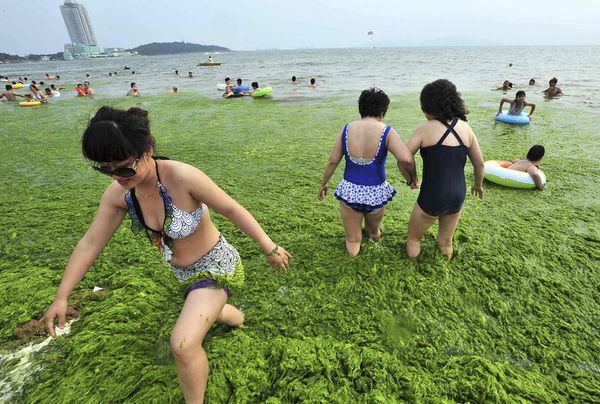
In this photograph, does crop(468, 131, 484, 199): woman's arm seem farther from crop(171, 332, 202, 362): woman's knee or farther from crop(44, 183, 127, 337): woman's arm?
crop(44, 183, 127, 337): woman's arm

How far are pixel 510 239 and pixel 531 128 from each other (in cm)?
688

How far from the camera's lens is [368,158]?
3.08 metres

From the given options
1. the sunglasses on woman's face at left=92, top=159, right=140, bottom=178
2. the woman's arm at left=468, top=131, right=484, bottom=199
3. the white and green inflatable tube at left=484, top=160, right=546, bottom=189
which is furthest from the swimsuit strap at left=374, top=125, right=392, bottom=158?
the white and green inflatable tube at left=484, top=160, right=546, bottom=189

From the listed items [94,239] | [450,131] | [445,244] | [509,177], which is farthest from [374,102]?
[509,177]

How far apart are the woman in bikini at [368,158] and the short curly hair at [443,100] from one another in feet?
1.20

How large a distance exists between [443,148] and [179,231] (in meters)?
2.33

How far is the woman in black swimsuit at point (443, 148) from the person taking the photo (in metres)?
2.79

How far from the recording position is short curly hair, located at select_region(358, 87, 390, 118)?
2996 millimetres

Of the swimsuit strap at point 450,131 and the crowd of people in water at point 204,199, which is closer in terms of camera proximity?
the crowd of people in water at point 204,199

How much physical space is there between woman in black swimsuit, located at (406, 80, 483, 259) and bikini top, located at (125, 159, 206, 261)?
2099mm

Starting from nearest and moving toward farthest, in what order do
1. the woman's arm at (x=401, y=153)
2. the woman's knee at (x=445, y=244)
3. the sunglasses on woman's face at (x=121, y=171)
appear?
the sunglasses on woman's face at (x=121, y=171)
the woman's arm at (x=401, y=153)
the woman's knee at (x=445, y=244)

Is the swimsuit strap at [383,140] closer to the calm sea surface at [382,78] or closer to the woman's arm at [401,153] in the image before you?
the woman's arm at [401,153]

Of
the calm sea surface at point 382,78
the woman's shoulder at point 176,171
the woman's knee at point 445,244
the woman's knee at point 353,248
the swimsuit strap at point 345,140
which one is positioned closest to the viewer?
the woman's shoulder at point 176,171

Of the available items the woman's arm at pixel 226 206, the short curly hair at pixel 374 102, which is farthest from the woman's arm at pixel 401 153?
the woman's arm at pixel 226 206
